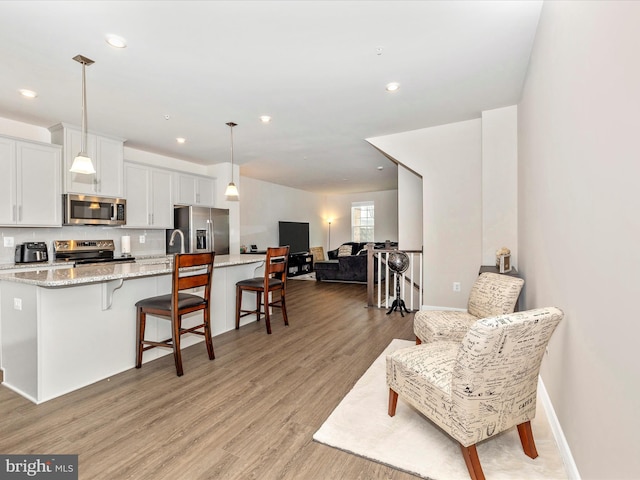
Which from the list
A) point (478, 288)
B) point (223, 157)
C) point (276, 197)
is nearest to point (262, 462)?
point (478, 288)

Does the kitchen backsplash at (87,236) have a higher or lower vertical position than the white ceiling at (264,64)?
lower

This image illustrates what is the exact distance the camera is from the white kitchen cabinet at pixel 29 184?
3518mm

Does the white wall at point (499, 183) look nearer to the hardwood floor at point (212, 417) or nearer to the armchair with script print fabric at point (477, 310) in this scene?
the armchair with script print fabric at point (477, 310)

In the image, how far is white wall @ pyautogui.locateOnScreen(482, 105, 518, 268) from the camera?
3.61 meters

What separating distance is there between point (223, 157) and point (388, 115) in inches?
129

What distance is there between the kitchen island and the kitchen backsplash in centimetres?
183

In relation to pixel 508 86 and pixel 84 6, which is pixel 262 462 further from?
pixel 508 86

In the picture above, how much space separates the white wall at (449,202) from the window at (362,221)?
6.07 metres

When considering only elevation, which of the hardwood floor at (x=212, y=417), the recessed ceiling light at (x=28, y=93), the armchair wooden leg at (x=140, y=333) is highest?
the recessed ceiling light at (x=28, y=93)

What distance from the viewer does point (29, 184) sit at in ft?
12.1

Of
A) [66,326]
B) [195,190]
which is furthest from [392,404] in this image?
[195,190]

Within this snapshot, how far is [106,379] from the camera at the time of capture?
2.55m

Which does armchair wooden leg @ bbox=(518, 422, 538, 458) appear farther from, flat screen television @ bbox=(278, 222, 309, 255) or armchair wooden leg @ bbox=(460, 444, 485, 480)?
flat screen television @ bbox=(278, 222, 309, 255)

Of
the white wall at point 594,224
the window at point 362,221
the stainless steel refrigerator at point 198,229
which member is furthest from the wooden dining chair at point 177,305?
the window at point 362,221
